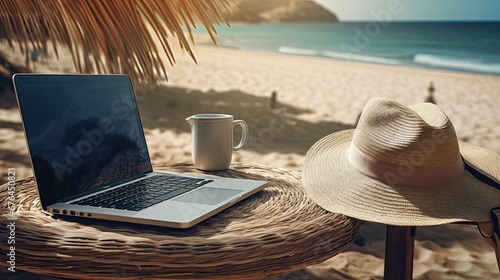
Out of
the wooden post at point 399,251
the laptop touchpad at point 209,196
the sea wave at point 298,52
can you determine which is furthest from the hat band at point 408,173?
the sea wave at point 298,52

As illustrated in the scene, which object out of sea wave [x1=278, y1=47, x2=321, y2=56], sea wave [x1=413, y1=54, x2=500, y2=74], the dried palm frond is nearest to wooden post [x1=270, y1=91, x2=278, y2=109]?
the dried palm frond

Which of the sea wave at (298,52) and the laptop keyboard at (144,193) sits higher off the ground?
the sea wave at (298,52)

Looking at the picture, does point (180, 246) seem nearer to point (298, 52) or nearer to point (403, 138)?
point (403, 138)

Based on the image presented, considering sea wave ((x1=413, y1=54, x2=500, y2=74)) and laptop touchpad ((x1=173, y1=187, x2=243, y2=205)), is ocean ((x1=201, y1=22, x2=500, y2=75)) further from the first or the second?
laptop touchpad ((x1=173, y1=187, x2=243, y2=205))

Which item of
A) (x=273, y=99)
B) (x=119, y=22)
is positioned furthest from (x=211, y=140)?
(x=273, y=99)

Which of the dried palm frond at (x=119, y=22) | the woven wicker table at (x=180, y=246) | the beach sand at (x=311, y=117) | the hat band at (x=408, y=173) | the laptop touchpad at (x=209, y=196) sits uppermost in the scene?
the dried palm frond at (x=119, y=22)

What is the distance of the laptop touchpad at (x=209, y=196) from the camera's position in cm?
84

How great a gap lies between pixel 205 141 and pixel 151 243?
459 millimetres

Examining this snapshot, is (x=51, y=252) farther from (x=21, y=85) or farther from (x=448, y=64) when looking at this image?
(x=448, y=64)

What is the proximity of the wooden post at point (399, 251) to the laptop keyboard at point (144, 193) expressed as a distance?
0.40 m

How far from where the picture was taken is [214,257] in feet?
2.13

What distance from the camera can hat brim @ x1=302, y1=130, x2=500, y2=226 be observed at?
85 cm

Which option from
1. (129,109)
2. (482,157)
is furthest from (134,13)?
(482,157)

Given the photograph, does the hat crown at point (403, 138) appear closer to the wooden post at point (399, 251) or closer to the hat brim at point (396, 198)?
the hat brim at point (396, 198)
